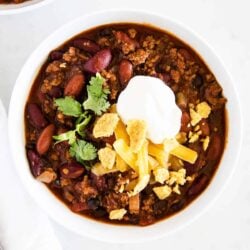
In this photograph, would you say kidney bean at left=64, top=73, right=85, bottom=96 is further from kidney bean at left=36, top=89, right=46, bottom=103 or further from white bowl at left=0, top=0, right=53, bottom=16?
white bowl at left=0, top=0, right=53, bottom=16

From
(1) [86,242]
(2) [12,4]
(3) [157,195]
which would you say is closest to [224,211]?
(3) [157,195]

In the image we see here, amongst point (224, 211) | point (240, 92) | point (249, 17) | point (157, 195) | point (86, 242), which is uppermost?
point (249, 17)

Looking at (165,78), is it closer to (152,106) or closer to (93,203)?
(152,106)

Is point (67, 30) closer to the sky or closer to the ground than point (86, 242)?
closer to the sky

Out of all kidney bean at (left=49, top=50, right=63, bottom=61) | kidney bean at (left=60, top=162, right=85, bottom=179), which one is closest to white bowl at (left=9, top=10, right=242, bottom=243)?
kidney bean at (left=49, top=50, right=63, bottom=61)

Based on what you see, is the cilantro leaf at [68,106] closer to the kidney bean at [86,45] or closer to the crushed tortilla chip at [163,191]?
the kidney bean at [86,45]

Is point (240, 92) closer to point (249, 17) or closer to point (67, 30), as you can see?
point (249, 17)

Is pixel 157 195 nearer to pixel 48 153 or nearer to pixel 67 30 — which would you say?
pixel 48 153

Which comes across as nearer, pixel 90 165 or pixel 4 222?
pixel 90 165
